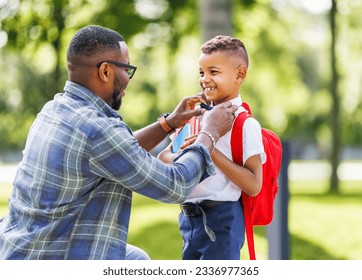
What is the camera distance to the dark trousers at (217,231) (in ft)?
10.3

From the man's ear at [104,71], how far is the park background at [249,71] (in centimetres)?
290

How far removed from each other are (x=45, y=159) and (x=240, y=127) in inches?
32.8

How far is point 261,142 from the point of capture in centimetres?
308

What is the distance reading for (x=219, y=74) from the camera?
3.09 m

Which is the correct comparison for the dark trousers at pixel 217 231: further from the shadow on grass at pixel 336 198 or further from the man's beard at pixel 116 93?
the shadow on grass at pixel 336 198

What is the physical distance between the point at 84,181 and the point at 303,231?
24.7 feet

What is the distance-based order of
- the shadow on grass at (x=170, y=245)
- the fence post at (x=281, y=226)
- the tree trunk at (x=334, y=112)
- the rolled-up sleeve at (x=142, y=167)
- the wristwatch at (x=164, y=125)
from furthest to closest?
the tree trunk at (x=334, y=112), the shadow on grass at (x=170, y=245), the fence post at (x=281, y=226), the wristwatch at (x=164, y=125), the rolled-up sleeve at (x=142, y=167)

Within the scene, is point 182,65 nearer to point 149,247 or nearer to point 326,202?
point 326,202

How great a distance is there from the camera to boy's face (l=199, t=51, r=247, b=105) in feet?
10.1

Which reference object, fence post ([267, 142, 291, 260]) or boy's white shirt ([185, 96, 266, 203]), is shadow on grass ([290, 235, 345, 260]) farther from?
boy's white shirt ([185, 96, 266, 203])

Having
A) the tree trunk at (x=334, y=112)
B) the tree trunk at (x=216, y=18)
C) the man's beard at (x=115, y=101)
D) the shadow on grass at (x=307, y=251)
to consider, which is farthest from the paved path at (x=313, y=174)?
the man's beard at (x=115, y=101)

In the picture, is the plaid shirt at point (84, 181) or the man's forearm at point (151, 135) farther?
the man's forearm at point (151, 135)

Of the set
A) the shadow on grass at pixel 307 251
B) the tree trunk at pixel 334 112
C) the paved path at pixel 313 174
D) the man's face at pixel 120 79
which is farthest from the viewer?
the paved path at pixel 313 174

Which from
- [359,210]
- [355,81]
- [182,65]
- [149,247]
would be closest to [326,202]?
[359,210]
